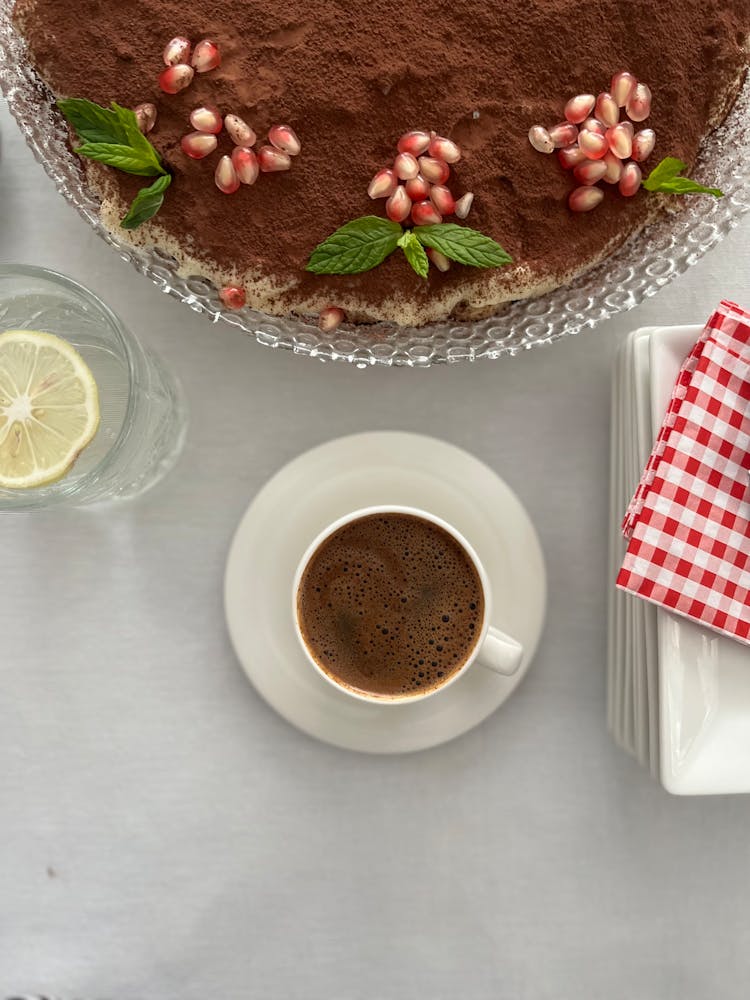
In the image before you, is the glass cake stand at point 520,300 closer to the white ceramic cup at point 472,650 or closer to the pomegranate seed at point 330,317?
the pomegranate seed at point 330,317

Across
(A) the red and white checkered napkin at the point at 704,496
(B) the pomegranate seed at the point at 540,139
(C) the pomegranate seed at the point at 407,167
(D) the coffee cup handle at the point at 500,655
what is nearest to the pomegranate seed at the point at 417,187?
(C) the pomegranate seed at the point at 407,167

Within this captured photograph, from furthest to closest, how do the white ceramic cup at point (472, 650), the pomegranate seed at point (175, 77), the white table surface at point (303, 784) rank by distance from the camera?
the white table surface at point (303, 784) < the white ceramic cup at point (472, 650) < the pomegranate seed at point (175, 77)

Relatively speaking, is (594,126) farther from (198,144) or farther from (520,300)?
(198,144)

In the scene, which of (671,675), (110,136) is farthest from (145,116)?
(671,675)

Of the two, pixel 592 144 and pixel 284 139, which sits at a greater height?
pixel 284 139

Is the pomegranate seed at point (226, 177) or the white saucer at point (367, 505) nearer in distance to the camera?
the pomegranate seed at point (226, 177)

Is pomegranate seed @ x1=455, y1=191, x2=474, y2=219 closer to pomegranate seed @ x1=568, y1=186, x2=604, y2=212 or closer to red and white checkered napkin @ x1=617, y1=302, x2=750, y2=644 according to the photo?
pomegranate seed @ x1=568, y1=186, x2=604, y2=212

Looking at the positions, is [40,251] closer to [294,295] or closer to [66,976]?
[294,295]

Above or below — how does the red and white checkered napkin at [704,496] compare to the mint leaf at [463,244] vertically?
below

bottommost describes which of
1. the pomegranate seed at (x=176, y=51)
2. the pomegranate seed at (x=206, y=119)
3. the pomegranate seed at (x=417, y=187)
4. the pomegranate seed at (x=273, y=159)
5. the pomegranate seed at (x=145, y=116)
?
the pomegranate seed at (x=417, y=187)
